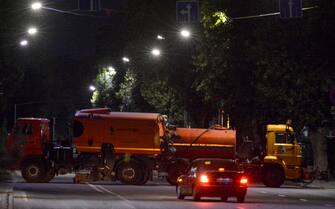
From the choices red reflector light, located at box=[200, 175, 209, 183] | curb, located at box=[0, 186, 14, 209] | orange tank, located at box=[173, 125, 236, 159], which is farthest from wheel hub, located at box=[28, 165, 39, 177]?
red reflector light, located at box=[200, 175, 209, 183]

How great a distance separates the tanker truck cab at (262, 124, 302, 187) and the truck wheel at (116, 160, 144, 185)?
620 cm

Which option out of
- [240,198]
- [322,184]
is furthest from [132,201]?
[322,184]

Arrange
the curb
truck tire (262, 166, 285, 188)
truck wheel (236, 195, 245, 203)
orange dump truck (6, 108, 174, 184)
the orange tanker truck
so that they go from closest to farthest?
the curb
truck wheel (236, 195, 245, 203)
orange dump truck (6, 108, 174, 184)
the orange tanker truck
truck tire (262, 166, 285, 188)

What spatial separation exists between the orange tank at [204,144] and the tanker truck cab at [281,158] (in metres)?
1.87

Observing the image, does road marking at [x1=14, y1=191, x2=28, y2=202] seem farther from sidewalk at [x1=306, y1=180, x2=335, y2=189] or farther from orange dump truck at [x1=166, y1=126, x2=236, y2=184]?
sidewalk at [x1=306, y1=180, x2=335, y2=189]

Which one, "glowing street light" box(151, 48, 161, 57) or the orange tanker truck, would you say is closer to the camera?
the orange tanker truck

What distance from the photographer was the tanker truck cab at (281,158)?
136ft

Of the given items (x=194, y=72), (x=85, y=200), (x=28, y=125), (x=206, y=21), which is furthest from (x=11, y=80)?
(x=85, y=200)

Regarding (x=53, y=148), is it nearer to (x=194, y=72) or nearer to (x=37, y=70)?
(x=194, y=72)

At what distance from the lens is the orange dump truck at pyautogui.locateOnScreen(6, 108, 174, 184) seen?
40219 mm

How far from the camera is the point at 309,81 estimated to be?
4550 centimetres

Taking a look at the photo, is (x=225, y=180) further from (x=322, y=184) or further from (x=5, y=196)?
(x=322, y=184)

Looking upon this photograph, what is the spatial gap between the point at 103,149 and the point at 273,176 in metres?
8.44

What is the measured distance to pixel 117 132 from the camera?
40625 mm
